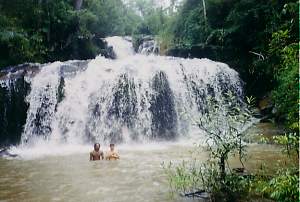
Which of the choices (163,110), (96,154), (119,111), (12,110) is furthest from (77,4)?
(96,154)

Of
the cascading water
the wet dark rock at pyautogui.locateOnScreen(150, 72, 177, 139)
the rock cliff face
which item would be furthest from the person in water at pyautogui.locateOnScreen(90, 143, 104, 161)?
the rock cliff face

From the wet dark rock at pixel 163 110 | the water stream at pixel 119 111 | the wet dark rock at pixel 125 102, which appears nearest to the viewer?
the water stream at pixel 119 111

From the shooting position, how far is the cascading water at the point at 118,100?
1409 cm

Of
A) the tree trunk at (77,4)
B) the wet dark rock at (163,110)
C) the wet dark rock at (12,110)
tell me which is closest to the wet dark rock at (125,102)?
the wet dark rock at (163,110)

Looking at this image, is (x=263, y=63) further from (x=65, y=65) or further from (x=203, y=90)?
(x=65, y=65)

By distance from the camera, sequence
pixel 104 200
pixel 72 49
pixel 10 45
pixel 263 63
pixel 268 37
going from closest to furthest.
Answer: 1. pixel 104 200
2. pixel 263 63
3. pixel 268 37
4. pixel 10 45
5. pixel 72 49

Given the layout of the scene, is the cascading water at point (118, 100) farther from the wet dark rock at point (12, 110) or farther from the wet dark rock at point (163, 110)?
the wet dark rock at point (12, 110)

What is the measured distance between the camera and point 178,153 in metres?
11.1

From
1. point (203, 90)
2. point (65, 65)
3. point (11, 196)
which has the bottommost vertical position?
point (11, 196)

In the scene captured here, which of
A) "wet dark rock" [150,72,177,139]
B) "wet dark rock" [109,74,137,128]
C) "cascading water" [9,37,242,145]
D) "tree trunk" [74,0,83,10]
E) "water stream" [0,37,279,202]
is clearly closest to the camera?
"water stream" [0,37,279,202]

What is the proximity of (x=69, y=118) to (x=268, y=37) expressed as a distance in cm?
846

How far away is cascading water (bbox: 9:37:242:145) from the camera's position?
555 inches

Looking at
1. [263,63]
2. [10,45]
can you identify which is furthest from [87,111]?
[263,63]

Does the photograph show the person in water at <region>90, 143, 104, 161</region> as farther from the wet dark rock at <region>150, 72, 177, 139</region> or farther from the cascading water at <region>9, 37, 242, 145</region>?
the wet dark rock at <region>150, 72, 177, 139</region>
